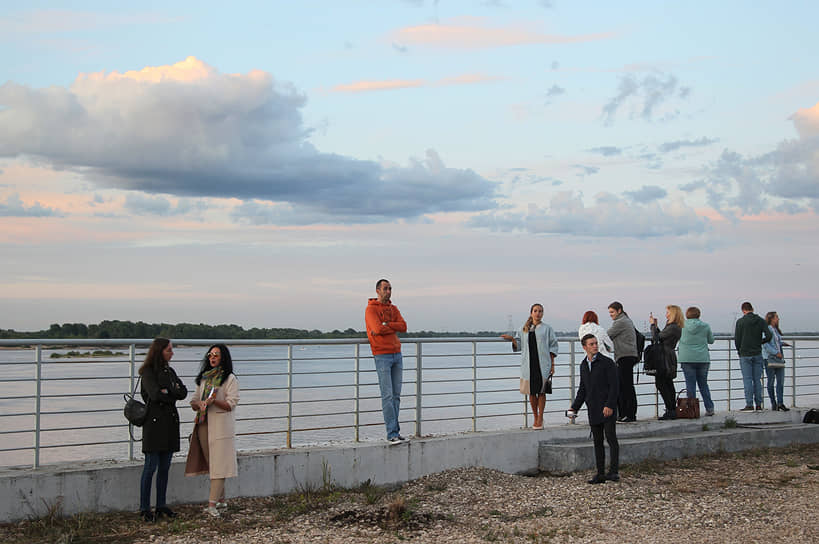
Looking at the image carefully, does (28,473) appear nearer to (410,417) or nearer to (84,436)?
(84,436)

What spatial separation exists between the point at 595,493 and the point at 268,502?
352 cm

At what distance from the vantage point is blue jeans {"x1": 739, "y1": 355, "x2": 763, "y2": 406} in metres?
14.5

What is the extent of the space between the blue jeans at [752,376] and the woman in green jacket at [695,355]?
130cm

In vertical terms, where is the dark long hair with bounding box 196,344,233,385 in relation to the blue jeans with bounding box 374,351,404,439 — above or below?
above

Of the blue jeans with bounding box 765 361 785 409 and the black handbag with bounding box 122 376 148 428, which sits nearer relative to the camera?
the black handbag with bounding box 122 376 148 428

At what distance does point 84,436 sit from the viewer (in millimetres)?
25500

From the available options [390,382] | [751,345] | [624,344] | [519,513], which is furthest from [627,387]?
[519,513]

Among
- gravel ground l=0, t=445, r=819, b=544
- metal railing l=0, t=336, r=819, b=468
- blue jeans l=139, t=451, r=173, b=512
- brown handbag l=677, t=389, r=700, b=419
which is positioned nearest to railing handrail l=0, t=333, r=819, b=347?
metal railing l=0, t=336, r=819, b=468

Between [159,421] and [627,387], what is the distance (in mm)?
7357

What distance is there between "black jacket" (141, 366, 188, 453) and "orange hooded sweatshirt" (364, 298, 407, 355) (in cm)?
272

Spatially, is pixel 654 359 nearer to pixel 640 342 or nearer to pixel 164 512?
pixel 640 342

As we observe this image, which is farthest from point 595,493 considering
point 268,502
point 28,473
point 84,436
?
point 84,436

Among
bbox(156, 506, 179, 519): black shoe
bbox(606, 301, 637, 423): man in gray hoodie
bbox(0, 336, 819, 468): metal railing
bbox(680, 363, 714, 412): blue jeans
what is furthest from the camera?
bbox(680, 363, 714, 412): blue jeans

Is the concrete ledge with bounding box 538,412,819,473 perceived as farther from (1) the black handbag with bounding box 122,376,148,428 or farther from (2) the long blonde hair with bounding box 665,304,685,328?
(1) the black handbag with bounding box 122,376,148,428
